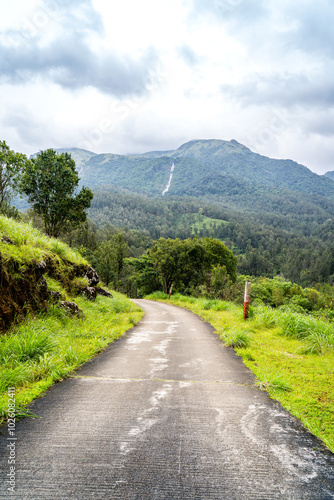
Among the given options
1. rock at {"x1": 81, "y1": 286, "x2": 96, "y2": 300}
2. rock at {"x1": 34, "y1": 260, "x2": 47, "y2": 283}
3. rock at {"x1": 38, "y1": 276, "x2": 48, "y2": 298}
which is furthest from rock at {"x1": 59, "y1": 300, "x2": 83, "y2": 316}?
rock at {"x1": 81, "y1": 286, "x2": 96, "y2": 300}

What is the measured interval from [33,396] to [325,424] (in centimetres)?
368

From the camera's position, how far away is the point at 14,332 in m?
5.38

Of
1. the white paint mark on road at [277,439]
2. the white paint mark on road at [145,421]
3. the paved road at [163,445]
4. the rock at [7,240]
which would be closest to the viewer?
the paved road at [163,445]

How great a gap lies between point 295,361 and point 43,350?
503cm

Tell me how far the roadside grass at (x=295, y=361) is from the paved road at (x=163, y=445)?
10.6 inches

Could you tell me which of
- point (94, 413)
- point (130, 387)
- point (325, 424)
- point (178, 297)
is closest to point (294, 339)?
point (325, 424)

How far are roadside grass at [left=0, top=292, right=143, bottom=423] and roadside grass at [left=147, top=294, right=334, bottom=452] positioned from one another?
3.34 m

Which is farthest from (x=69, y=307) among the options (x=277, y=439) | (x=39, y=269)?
(x=277, y=439)

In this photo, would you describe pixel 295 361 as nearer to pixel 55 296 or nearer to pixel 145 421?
pixel 145 421

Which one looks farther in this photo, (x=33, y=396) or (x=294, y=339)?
(x=294, y=339)

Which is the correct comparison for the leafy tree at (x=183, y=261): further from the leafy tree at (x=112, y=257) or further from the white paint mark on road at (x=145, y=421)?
the white paint mark on road at (x=145, y=421)

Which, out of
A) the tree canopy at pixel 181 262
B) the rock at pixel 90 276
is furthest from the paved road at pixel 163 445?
the tree canopy at pixel 181 262

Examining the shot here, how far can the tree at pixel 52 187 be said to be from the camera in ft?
71.8

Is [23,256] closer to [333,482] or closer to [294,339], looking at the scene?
[333,482]
